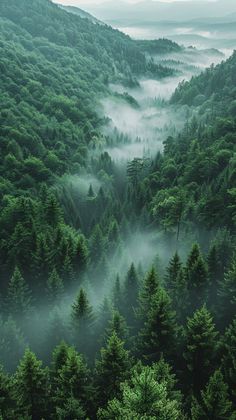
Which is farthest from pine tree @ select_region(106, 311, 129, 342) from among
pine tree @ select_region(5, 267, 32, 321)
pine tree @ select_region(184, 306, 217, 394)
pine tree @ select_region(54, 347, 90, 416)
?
pine tree @ select_region(5, 267, 32, 321)

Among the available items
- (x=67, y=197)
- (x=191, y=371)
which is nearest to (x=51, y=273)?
(x=191, y=371)

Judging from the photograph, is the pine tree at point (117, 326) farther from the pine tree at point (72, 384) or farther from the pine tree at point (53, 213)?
the pine tree at point (53, 213)

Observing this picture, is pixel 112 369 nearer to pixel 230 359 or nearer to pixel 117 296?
pixel 230 359

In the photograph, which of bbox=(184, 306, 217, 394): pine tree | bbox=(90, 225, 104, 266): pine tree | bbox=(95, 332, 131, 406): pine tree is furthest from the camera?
bbox=(90, 225, 104, 266): pine tree

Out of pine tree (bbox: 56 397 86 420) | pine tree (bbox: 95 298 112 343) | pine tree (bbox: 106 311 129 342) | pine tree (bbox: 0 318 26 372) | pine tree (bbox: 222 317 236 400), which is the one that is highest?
pine tree (bbox: 222 317 236 400)

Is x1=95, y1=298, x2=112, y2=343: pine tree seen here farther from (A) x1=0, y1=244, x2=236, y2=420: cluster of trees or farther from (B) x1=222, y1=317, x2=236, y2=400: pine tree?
(B) x1=222, y1=317, x2=236, y2=400: pine tree

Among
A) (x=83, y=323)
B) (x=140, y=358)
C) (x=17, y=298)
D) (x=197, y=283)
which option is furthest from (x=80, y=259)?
(x=140, y=358)

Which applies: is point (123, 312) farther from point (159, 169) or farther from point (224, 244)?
point (159, 169)
